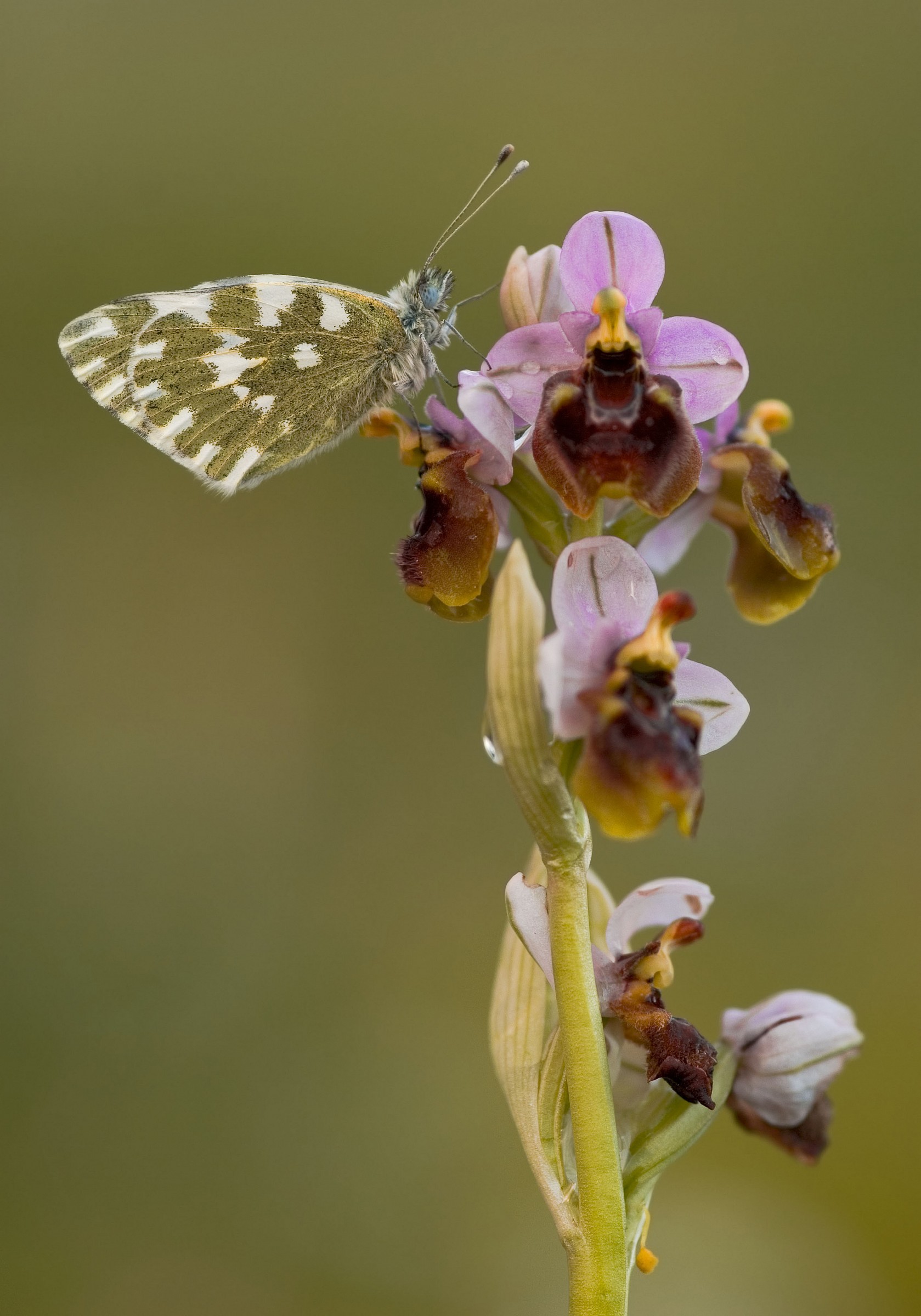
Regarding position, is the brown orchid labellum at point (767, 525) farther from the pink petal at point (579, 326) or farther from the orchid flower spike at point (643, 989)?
the orchid flower spike at point (643, 989)

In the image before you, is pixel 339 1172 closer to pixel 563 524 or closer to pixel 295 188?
pixel 563 524

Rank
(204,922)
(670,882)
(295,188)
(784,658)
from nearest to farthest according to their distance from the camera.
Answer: (670,882) → (204,922) → (784,658) → (295,188)

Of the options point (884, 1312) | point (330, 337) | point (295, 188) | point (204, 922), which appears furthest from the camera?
point (295, 188)

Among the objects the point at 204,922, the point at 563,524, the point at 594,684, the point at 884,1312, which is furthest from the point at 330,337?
the point at 204,922

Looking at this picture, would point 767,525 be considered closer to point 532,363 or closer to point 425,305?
point 532,363

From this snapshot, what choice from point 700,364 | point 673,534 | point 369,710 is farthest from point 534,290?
point 369,710

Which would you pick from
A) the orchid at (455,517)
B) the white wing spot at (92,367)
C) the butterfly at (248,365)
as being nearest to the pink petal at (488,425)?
the orchid at (455,517)
